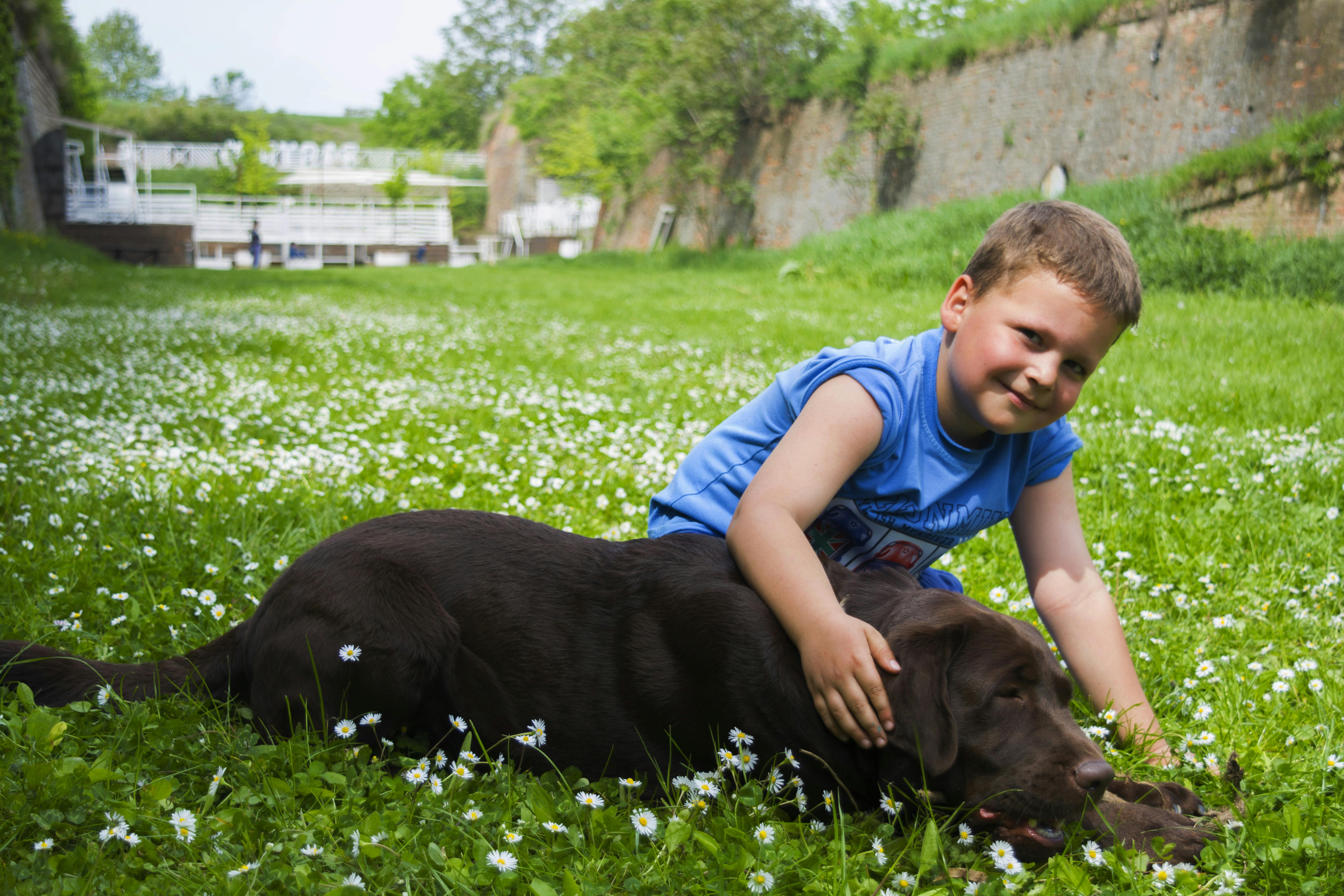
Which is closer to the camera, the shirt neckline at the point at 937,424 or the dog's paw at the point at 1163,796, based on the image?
the dog's paw at the point at 1163,796

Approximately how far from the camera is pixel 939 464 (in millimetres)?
2684

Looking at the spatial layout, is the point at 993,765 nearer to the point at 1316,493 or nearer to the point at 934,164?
the point at 1316,493

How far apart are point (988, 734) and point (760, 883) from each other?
59 cm

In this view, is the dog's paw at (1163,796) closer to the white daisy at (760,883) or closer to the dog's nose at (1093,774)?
the dog's nose at (1093,774)

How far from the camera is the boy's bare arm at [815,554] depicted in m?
2.06

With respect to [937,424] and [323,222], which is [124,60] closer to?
[323,222]

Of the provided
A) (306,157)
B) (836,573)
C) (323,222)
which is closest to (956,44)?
(836,573)

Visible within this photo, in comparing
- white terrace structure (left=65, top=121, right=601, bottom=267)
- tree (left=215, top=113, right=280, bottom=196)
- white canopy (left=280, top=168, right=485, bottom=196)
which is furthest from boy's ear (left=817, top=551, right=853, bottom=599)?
tree (left=215, top=113, right=280, bottom=196)

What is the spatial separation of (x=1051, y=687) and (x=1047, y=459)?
0.93 metres

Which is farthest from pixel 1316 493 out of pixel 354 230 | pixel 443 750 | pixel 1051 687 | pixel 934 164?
pixel 354 230

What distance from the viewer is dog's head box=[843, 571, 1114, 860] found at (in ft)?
6.67

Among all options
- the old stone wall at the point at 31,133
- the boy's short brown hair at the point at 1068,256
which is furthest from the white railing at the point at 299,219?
the boy's short brown hair at the point at 1068,256

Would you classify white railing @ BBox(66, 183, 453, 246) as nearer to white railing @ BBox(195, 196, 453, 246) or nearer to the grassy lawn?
white railing @ BBox(195, 196, 453, 246)

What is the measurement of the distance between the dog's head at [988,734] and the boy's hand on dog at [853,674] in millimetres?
31
